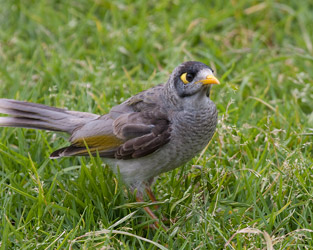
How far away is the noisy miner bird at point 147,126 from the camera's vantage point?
13.5 ft

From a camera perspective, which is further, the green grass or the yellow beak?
the green grass

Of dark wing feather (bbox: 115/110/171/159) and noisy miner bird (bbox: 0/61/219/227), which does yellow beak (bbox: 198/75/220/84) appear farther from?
dark wing feather (bbox: 115/110/171/159)

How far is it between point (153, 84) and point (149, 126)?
5.63ft

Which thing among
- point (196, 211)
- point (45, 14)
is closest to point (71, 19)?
point (45, 14)

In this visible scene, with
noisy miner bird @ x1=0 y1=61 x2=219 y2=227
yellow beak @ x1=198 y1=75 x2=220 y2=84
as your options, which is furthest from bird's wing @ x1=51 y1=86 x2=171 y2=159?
yellow beak @ x1=198 y1=75 x2=220 y2=84

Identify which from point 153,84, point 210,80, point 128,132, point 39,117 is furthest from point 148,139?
point 153,84

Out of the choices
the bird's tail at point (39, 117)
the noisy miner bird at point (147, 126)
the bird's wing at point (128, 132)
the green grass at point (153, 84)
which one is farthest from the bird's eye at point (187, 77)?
the bird's tail at point (39, 117)

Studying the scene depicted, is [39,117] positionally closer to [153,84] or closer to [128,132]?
[128,132]

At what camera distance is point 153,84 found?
5.88m

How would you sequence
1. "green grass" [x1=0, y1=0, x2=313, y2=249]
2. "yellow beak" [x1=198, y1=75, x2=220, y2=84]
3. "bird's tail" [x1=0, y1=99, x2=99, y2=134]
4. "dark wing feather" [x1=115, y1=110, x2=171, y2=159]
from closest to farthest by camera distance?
"yellow beak" [x1=198, y1=75, x2=220, y2=84] → "green grass" [x1=0, y1=0, x2=313, y2=249] → "dark wing feather" [x1=115, y1=110, x2=171, y2=159] → "bird's tail" [x1=0, y1=99, x2=99, y2=134]

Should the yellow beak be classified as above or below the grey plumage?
above

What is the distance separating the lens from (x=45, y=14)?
23.3 feet

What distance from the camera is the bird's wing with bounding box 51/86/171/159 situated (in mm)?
4180

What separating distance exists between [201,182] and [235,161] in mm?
390
